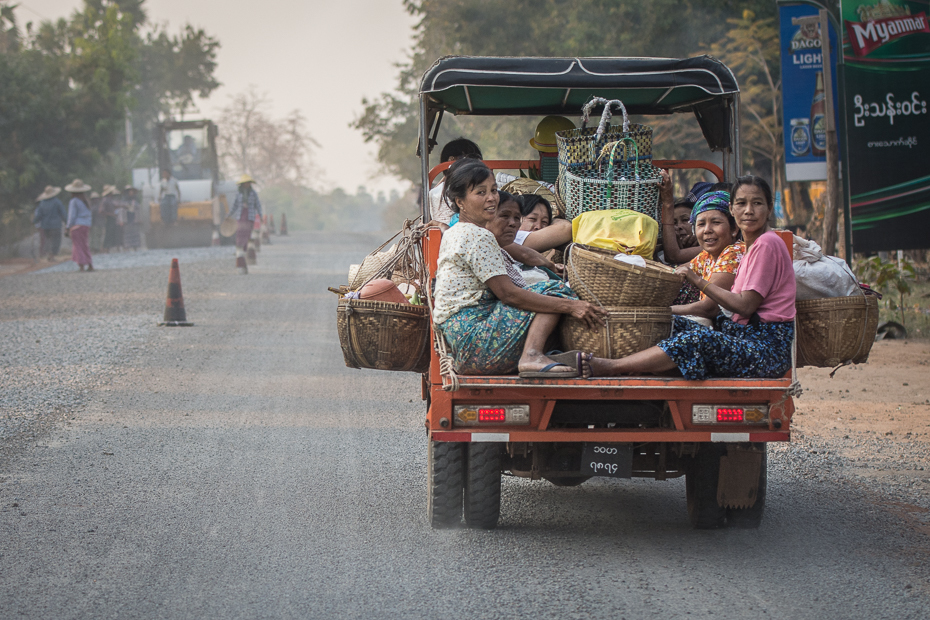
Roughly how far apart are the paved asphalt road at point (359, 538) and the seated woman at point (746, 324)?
91 cm

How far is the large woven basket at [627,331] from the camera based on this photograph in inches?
170

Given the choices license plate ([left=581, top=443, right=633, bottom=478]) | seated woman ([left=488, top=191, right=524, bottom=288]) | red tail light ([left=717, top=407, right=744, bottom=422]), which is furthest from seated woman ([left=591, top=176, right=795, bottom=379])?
seated woman ([left=488, top=191, right=524, bottom=288])

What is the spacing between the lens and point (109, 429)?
7184 mm

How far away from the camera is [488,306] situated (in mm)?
4582

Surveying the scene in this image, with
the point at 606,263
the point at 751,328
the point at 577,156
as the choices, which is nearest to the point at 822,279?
the point at 751,328

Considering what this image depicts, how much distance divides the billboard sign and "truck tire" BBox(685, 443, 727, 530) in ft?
31.5

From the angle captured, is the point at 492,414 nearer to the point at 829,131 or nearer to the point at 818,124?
the point at 829,131

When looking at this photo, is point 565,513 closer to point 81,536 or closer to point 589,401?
point 589,401

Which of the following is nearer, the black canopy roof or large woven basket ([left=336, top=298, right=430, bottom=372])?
large woven basket ([left=336, top=298, right=430, bottom=372])

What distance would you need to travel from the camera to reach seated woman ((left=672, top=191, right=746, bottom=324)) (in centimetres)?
475

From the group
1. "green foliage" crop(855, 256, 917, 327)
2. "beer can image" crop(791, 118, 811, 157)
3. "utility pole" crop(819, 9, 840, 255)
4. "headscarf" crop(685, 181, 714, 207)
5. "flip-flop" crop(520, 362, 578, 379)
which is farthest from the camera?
"beer can image" crop(791, 118, 811, 157)

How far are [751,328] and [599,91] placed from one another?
2.84 meters

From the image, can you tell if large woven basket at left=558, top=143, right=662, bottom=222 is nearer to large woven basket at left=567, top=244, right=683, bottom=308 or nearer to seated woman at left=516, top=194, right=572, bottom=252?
seated woman at left=516, top=194, right=572, bottom=252

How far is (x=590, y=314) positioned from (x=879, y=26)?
9.03 meters
